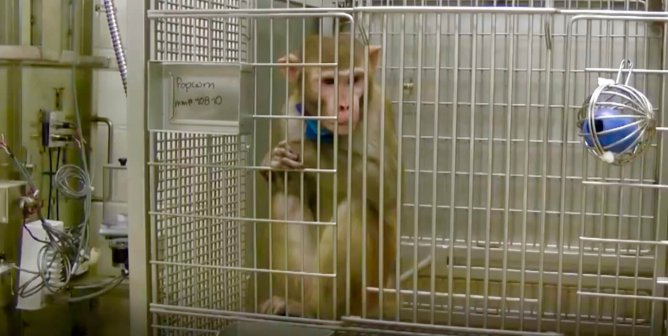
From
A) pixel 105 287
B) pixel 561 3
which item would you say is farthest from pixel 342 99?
pixel 105 287

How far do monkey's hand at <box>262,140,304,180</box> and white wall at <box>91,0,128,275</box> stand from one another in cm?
91

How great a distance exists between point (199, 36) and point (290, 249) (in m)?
0.34

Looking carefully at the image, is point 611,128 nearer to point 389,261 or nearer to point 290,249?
point 389,261

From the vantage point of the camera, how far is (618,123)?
2.73 feet

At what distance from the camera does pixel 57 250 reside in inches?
60.1

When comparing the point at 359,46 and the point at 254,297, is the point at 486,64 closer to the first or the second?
the point at 359,46

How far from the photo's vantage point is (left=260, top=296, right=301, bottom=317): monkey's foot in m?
1.08

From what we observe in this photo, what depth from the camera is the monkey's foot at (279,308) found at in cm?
108

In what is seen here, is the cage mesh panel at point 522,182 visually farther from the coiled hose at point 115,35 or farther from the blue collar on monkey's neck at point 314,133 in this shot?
the coiled hose at point 115,35

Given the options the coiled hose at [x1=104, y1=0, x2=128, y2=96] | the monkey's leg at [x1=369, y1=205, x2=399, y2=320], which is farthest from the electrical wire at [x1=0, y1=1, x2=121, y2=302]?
the monkey's leg at [x1=369, y1=205, x2=399, y2=320]

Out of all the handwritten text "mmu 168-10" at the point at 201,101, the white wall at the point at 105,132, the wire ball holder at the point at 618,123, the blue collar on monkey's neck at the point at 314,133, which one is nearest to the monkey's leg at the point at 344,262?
the blue collar on monkey's neck at the point at 314,133

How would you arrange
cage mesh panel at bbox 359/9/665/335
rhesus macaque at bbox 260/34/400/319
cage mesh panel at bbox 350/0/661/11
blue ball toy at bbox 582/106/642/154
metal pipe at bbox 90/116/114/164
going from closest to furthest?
blue ball toy at bbox 582/106/642/154
rhesus macaque at bbox 260/34/400/319
cage mesh panel at bbox 359/9/665/335
cage mesh panel at bbox 350/0/661/11
metal pipe at bbox 90/116/114/164

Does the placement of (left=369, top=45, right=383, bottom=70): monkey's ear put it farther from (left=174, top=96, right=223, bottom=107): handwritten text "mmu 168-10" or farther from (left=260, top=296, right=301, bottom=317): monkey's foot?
(left=260, top=296, right=301, bottom=317): monkey's foot

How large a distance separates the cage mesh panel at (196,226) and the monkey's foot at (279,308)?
0.09 m
